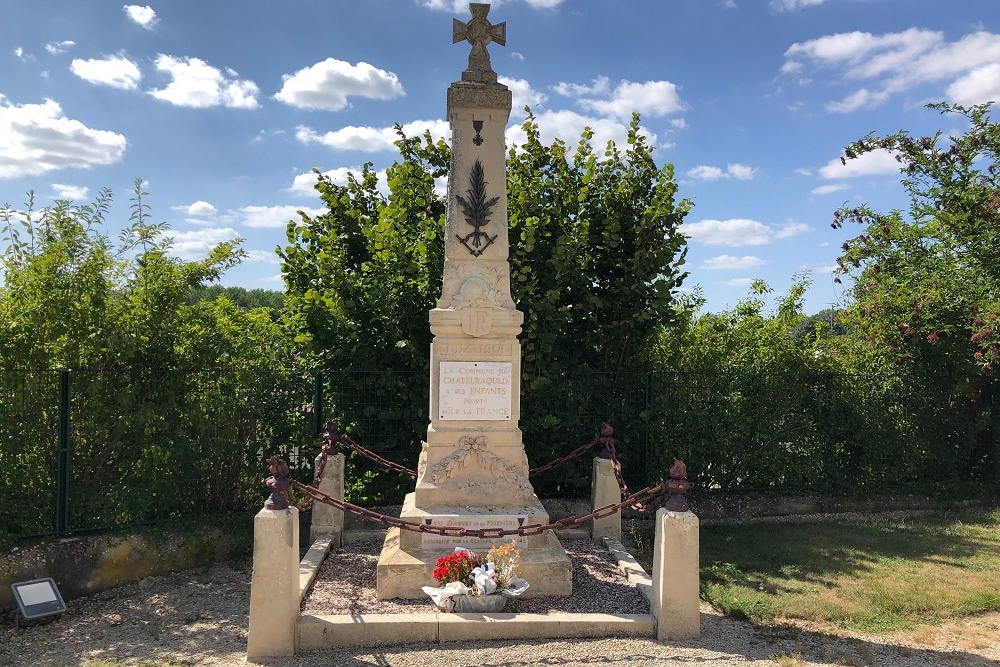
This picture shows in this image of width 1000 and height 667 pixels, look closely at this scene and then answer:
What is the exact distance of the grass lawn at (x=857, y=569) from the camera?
530 centimetres

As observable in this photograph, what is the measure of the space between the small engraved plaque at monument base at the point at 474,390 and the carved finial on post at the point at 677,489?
5.71 feet

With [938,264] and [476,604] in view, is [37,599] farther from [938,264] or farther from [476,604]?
[938,264]

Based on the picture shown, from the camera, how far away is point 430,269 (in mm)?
7473

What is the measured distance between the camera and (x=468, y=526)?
220 inches

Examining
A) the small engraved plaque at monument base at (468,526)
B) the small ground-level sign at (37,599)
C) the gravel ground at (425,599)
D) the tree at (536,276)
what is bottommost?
the small ground-level sign at (37,599)

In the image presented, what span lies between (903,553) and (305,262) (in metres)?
7.54

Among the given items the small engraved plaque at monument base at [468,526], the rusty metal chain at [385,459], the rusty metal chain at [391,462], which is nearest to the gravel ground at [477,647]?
the small engraved plaque at monument base at [468,526]

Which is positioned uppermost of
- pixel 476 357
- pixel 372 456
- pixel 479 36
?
pixel 479 36

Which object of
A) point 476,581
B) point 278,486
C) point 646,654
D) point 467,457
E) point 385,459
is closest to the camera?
point 646,654

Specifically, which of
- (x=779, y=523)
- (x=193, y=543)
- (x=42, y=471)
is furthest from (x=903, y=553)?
(x=42, y=471)

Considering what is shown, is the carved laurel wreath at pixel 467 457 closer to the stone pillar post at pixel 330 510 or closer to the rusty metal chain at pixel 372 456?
the rusty metal chain at pixel 372 456

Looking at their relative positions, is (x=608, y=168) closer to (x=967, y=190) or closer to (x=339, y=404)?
(x=339, y=404)

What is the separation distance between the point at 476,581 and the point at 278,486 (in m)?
1.58

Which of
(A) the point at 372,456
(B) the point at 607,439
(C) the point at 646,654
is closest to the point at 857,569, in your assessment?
(B) the point at 607,439
